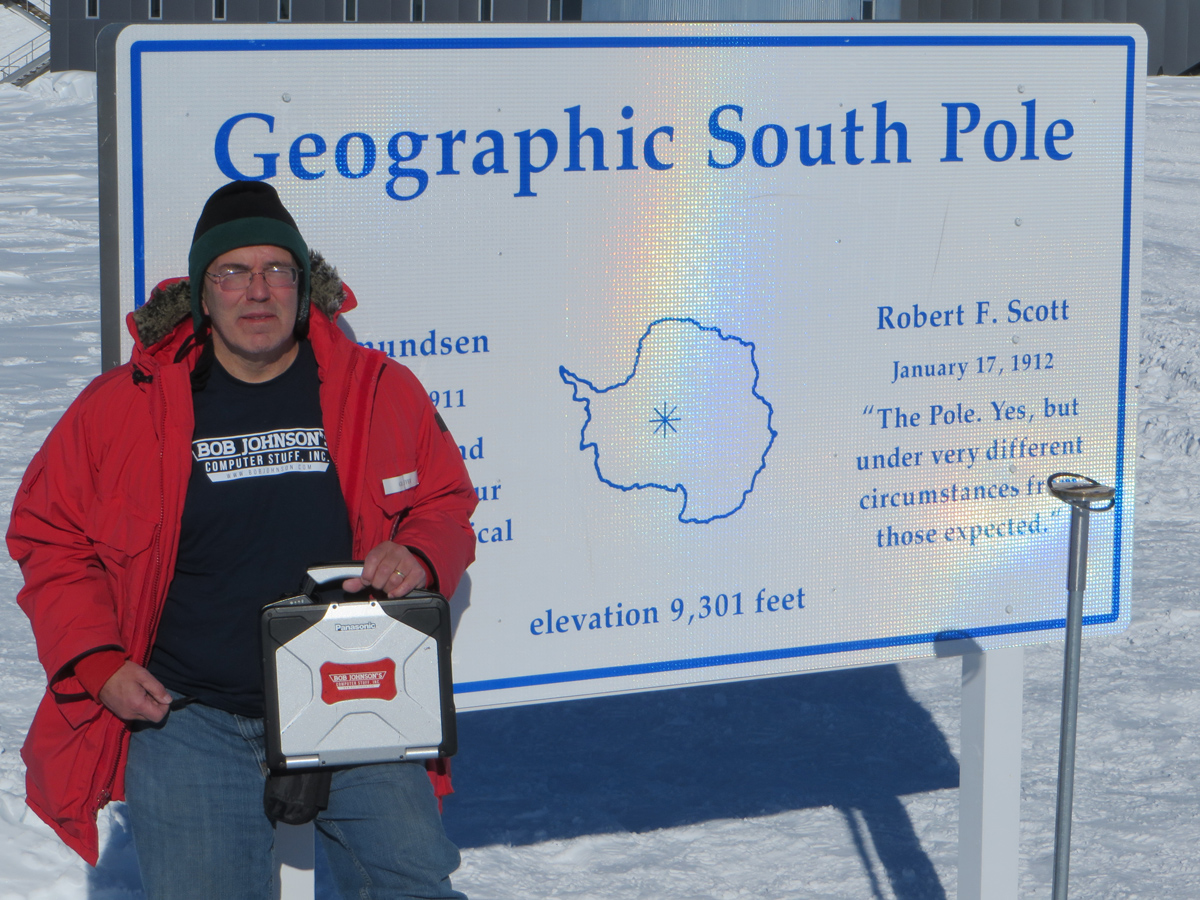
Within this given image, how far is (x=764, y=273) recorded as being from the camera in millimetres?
2592

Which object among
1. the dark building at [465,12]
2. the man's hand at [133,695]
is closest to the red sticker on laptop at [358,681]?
the man's hand at [133,695]

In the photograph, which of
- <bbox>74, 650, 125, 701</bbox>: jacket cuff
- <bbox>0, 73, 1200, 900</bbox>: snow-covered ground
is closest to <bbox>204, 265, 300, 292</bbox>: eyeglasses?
<bbox>74, 650, 125, 701</bbox>: jacket cuff

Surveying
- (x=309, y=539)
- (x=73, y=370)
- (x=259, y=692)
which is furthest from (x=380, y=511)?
(x=73, y=370)

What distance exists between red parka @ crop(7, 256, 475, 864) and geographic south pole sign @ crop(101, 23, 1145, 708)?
0.34 m

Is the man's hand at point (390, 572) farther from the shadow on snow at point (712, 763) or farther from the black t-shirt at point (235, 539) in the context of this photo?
the shadow on snow at point (712, 763)

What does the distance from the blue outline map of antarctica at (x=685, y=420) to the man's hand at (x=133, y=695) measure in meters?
0.96

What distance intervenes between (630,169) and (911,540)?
972 mm

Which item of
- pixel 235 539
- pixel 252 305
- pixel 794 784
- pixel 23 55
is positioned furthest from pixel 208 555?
pixel 23 55

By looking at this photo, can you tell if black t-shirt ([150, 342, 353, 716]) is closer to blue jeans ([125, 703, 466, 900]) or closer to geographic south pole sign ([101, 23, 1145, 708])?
blue jeans ([125, 703, 466, 900])

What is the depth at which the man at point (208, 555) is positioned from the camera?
1.88 meters

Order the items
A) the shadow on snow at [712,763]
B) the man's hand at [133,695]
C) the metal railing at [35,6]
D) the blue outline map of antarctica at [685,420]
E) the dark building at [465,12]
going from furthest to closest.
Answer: the metal railing at [35,6] → the dark building at [465,12] → the shadow on snow at [712,763] → the blue outline map of antarctica at [685,420] → the man's hand at [133,695]

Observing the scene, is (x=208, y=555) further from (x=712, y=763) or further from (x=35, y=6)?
(x=35, y=6)

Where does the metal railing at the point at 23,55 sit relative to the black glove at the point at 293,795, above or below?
above

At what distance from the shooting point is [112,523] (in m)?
1.89
